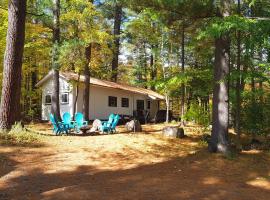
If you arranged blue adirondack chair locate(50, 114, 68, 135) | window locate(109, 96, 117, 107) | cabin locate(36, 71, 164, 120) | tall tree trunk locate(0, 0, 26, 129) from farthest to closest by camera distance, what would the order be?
1. window locate(109, 96, 117, 107)
2. cabin locate(36, 71, 164, 120)
3. blue adirondack chair locate(50, 114, 68, 135)
4. tall tree trunk locate(0, 0, 26, 129)

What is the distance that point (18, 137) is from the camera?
11758 millimetres

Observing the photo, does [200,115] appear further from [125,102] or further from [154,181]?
[125,102]

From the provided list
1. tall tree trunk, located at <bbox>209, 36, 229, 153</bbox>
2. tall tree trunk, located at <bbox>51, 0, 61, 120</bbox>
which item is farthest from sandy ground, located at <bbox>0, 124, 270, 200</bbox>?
tall tree trunk, located at <bbox>51, 0, 61, 120</bbox>

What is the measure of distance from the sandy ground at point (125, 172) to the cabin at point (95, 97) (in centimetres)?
1086

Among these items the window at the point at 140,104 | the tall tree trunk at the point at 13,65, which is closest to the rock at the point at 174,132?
the tall tree trunk at the point at 13,65

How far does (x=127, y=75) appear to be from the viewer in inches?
1679

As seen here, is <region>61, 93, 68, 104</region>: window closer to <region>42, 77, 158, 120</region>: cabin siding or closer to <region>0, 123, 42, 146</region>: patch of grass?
<region>42, 77, 158, 120</region>: cabin siding

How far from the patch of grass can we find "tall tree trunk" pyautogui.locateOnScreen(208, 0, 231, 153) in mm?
6066

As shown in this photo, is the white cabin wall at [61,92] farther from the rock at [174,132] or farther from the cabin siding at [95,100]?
the rock at [174,132]

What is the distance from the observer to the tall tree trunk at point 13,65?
12.5m

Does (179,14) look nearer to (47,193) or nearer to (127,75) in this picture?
(47,193)

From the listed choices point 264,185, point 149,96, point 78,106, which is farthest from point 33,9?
point 264,185

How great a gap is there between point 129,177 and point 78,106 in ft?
55.9

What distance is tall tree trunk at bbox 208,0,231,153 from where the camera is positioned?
10.6 m
